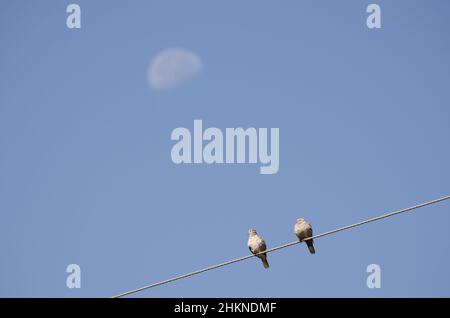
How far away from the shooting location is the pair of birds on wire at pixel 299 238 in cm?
2078

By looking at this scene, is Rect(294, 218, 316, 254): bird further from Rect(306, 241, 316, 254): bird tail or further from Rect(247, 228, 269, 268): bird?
Rect(247, 228, 269, 268): bird

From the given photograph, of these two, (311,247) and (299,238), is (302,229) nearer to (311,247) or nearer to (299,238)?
(299,238)

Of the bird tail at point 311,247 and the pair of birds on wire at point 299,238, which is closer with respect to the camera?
the bird tail at point 311,247

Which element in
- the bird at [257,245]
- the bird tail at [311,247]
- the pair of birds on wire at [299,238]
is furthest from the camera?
the bird at [257,245]

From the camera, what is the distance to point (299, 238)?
20.9 metres

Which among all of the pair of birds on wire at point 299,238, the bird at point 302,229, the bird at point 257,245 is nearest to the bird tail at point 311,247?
the pair of birds on wire at point 299,238

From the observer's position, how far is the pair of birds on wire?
20781mm

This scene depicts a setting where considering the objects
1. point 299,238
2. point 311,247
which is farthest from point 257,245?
point 311,247

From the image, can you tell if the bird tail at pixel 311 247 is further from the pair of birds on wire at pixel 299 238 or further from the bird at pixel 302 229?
the bird at pixel 302 229
